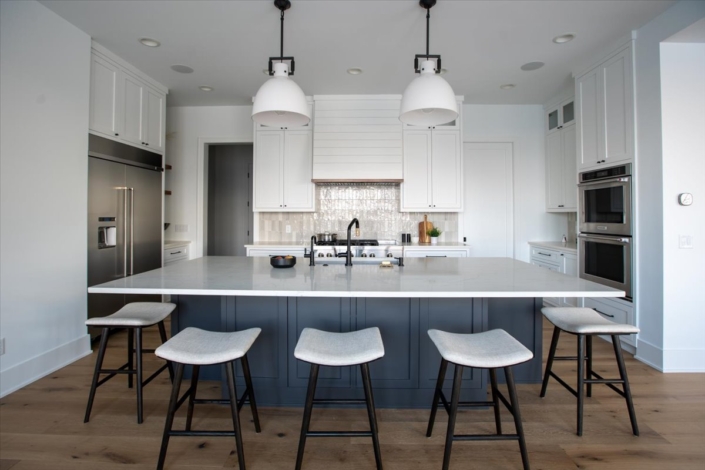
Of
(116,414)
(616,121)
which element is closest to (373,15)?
(616,121)

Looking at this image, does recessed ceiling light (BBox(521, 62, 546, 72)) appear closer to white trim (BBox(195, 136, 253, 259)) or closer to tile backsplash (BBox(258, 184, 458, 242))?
tile backsplash (BBox(258, 184, 458, 242))

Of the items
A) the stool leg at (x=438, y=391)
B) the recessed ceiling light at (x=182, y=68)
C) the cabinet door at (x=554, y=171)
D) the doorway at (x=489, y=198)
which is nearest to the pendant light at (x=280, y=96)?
the stool leg at (x=438, y=391)

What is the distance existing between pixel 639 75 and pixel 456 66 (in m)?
1.56

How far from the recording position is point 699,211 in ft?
9.22

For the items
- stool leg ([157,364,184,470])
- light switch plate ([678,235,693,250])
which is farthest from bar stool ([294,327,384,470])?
light switch plate ([678,235,693,250])

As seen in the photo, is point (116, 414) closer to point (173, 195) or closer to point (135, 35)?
point (135, 35)

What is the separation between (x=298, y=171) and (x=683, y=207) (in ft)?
12.6

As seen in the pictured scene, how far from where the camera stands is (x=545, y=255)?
15.3 ft

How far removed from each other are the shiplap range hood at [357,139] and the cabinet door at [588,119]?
6.35 feet

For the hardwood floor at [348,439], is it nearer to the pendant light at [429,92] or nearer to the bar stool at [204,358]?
the bar stool at [204,358]

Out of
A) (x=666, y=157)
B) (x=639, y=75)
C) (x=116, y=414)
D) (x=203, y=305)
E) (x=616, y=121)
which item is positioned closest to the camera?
(x=116, y=414)

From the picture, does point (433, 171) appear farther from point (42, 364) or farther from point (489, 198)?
point (42, 364)

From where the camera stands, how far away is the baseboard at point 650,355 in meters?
2.84

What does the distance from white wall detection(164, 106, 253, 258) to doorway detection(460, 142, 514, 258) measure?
126 inches
